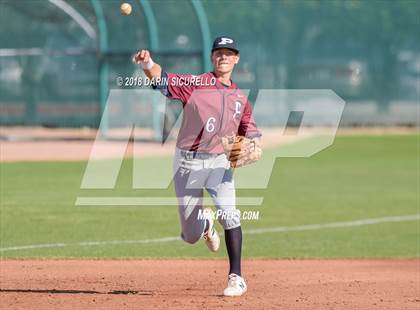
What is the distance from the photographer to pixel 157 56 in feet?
98.4

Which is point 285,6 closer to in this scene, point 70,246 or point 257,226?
point 257,226

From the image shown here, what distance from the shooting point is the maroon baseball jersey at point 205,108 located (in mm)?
9141

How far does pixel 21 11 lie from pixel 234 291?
2738cm

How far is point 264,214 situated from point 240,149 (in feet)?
25.8

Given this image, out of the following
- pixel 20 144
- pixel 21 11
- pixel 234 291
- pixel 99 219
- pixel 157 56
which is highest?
pixel 21 11

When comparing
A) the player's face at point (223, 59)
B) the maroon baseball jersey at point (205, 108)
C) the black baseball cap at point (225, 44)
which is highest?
the black baseball cap at point (225, 44)

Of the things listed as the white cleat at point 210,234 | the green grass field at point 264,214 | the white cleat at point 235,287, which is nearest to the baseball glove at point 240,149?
the white cleat at point 210,234

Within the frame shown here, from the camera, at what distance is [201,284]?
10297mm

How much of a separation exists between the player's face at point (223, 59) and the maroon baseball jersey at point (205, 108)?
12 cm

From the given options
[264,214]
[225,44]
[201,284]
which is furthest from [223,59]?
[264,214]

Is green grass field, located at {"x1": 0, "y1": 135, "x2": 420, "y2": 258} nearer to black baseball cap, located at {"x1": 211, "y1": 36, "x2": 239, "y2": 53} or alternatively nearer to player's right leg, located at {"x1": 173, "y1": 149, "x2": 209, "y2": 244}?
player's right leg, located at {"x1": 173, "y1": 149, "x2": 209, "y2": 244}

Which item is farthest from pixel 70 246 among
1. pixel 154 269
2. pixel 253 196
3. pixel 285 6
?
pixel 285 6

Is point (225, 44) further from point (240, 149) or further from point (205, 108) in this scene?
point (240, 149)

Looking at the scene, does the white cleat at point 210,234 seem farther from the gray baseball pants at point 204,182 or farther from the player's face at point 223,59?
the player's face at point 223,59
